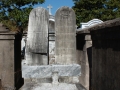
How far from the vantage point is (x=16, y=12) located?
59.6 feet

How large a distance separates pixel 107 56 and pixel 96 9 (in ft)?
85.1

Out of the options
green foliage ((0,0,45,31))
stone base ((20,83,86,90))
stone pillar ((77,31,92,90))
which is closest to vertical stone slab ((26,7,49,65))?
stone base ((20,83,86,90))

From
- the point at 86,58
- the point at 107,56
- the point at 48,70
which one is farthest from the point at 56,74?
the point at 107,56

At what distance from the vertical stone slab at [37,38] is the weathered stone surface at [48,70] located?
0.63 ft

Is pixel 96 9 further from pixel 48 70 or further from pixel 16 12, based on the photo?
pixel 48 70

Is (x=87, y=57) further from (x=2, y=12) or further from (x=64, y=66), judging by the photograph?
(x=2, y=12)

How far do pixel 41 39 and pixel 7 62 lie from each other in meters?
1.01

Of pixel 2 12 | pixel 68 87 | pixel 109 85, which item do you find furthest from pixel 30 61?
pixel 2 12

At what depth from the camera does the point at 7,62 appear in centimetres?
564

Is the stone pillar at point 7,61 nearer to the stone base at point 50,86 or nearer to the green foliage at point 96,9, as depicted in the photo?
the stone base at point 50,86

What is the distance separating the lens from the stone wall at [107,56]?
2.83 m

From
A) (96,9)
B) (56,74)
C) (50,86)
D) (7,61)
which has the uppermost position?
(96,9)

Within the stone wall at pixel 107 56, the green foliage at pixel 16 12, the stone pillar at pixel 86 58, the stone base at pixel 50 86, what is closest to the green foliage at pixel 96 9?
the green foliage at pixel 16 12

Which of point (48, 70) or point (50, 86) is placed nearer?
point (50, 86)
